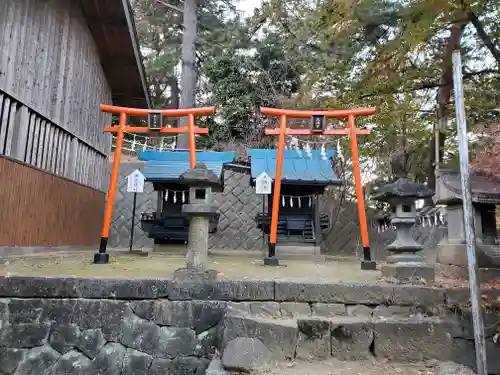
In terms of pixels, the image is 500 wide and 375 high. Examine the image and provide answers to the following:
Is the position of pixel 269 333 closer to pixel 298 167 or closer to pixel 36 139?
pixel 36 139

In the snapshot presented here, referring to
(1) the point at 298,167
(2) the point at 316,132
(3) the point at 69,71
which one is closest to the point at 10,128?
(3) the point at 69,71

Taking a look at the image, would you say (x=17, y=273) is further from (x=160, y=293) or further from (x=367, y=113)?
(x=367, y=113)

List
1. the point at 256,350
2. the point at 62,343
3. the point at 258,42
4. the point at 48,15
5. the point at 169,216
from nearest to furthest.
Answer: the point at 256,350
the point at 62,343
the point at 48,15
the point at 169,216
the point at 258,42

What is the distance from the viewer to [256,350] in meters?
3.81

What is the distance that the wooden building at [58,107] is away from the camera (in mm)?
6648

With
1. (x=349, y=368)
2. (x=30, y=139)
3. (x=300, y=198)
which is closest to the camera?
(x=349, y=368)

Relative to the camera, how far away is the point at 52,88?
823 centimetres

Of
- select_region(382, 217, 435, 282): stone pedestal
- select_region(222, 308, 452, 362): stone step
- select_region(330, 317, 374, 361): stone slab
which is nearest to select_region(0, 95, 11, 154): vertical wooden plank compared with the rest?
select_region(222, 308, 452, 362): stone step

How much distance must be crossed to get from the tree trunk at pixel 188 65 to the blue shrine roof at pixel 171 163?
4.42 meters

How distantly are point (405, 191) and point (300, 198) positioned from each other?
20.3 feet

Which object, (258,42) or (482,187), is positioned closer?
(482,187)

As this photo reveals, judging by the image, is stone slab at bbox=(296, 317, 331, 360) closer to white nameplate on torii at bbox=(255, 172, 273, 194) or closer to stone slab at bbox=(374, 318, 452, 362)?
stone slab at bbox=(374, 318, 452, 362)

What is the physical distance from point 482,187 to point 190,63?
14460 millimetres

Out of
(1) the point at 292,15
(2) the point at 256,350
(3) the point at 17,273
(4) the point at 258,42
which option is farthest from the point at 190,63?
(2) the point at 256,350
